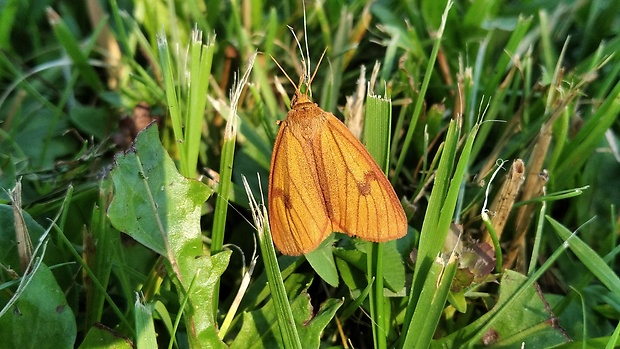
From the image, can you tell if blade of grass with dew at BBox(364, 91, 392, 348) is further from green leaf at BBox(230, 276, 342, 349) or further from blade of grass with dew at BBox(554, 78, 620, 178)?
blade of grass with dew at BBox(554, 78, 620, 178)

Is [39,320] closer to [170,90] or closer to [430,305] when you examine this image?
[170,90]

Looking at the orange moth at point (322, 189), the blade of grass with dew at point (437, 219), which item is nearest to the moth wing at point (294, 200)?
the orange moth at point (322, 189)

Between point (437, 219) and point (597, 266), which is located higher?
point (437, 219)

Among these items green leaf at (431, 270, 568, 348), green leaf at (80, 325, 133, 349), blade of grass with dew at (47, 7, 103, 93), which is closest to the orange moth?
green leaf at (431, 270, 568, 348)

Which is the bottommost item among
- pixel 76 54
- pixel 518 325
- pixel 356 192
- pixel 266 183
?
pixel 518 325

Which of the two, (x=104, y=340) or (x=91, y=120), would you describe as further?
(x=91, y=120)

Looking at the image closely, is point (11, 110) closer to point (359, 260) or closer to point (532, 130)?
point (359, 260)

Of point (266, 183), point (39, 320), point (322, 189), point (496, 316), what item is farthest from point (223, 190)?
point (496, 316)

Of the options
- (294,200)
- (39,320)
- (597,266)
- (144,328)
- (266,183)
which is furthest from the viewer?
(266,183)
